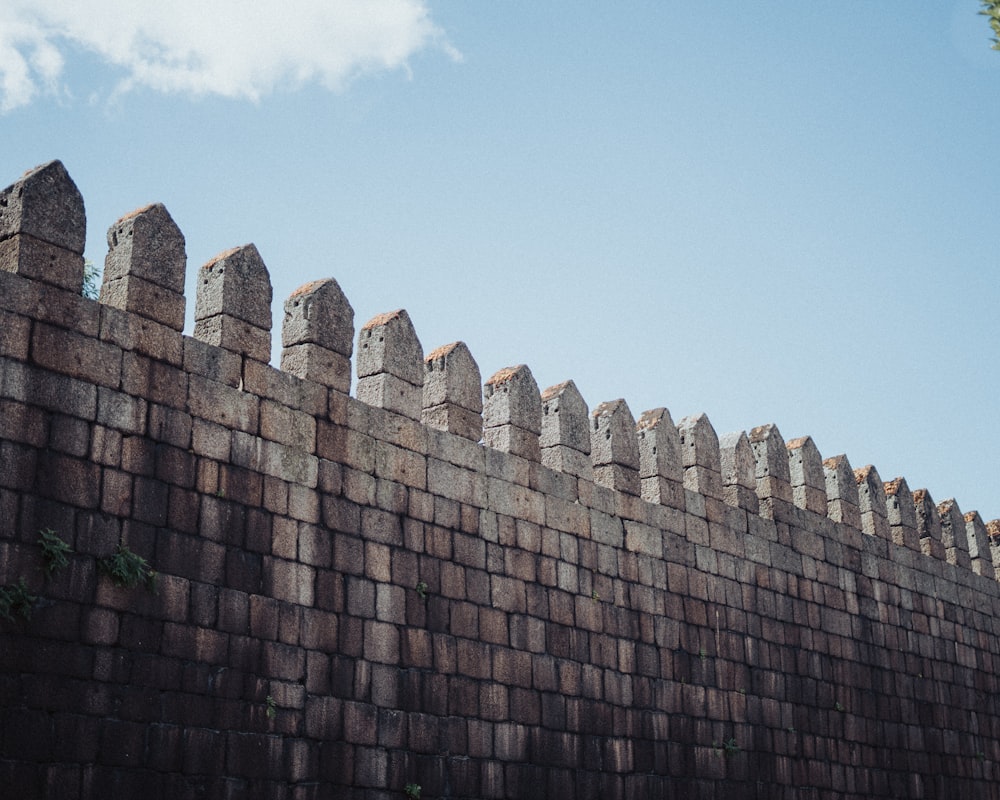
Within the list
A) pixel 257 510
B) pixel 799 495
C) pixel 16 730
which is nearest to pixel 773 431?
pixel 799 495

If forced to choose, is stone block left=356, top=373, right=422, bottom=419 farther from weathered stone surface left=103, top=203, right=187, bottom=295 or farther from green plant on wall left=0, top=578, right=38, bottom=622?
green plant on wall left=0, top=578, right=38, bottom=622

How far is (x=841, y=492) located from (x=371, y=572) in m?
6.25

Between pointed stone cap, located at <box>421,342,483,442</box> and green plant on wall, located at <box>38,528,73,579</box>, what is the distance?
10.5ft

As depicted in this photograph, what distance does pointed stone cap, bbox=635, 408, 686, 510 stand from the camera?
1095 centimetres

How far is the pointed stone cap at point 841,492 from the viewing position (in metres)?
13.0

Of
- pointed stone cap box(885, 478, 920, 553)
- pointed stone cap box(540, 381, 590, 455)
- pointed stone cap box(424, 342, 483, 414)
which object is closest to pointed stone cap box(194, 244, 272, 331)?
pointed stone cap box(424, 342, 483, 414)

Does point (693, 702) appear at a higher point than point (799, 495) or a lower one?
lower

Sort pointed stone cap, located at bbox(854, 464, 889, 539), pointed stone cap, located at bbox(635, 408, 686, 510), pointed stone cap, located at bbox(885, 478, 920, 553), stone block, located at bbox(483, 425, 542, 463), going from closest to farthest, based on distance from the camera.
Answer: stone block, located at bbox(483, 425, 542, 463) → pointed stone cap, located at bbox(635, 408, 686, 510) → pointed stone cap, located at bbox(854, 464, 889, 539) → pointed stone cap, located at bbox(885, 478, 920, 553)

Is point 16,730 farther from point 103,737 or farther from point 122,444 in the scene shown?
point 122,444

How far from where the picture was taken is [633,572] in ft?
34.2

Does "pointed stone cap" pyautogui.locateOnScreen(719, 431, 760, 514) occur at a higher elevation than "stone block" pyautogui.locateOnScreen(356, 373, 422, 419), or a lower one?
higher

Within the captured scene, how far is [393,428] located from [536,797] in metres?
2.65

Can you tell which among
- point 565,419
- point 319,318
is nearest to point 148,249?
point 319,318

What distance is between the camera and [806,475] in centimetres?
1266
